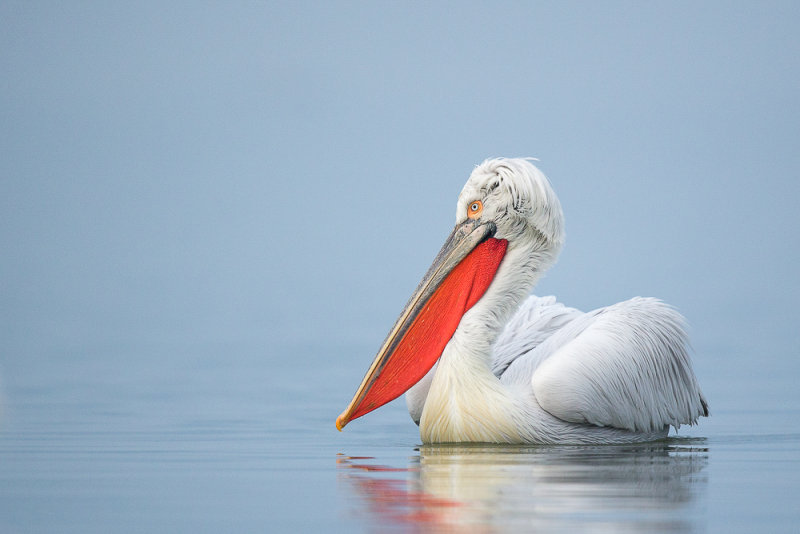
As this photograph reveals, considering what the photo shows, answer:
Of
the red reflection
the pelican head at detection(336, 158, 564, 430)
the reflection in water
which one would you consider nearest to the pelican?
the pelican head at detection(336, 158, 564, 430)

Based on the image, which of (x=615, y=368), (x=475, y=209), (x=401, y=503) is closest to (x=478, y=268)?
(x=475, y=209)

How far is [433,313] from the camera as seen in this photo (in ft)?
21.9

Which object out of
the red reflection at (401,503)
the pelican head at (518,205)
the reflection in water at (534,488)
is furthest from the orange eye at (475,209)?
the red reflection at (401,503)

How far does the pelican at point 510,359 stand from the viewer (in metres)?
6.14

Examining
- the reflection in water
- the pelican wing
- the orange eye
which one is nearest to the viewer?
the reflection in water

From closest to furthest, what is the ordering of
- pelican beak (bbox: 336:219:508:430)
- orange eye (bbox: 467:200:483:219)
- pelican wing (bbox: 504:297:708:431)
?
pelican wing (bbox: 504:297:708:431)
pelican beak (bbox: 336:219:508:430)
orange eye (bbox: 467:200:483:219)

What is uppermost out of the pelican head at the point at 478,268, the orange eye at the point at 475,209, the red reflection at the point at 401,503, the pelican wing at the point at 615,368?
the orange eye at the point at 475,209

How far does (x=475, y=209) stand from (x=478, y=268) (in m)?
0.34

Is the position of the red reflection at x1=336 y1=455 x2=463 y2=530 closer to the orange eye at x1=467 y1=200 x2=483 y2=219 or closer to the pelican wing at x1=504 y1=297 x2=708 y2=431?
the pelican wing at x1=504 y1=297 x2=708 y2=431

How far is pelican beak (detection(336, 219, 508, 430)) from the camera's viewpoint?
657 cm

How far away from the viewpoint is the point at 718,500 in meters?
3.95

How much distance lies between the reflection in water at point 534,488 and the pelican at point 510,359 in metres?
0.23

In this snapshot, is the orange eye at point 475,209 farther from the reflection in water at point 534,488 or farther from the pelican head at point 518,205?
the reflection in water at point 534,488

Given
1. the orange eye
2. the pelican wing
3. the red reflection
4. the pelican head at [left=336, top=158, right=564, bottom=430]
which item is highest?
the orange eye
